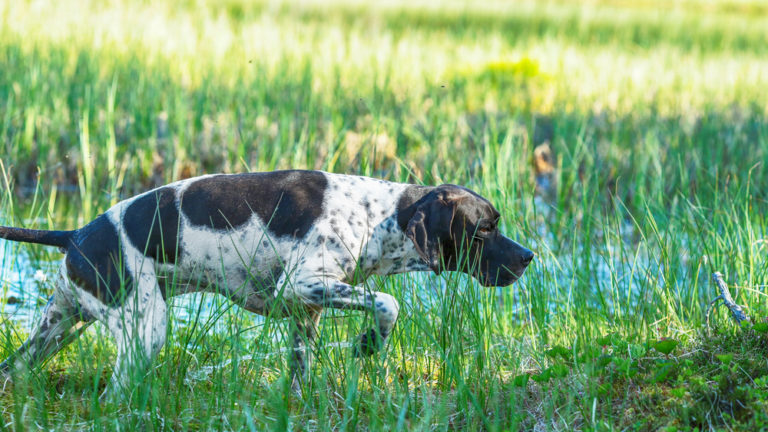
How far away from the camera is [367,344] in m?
3.09

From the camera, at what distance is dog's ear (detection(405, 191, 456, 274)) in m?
3.32

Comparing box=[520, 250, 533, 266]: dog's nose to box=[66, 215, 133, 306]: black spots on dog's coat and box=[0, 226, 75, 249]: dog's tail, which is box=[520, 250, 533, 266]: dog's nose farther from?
box=[0, 226, 75, 249]: dog's tail

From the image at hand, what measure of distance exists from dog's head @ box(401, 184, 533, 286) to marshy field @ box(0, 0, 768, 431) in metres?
0.15

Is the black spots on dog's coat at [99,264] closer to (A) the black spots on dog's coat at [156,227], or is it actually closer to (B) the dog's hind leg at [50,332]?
(A) the black spots on dog's coat at [156,227]

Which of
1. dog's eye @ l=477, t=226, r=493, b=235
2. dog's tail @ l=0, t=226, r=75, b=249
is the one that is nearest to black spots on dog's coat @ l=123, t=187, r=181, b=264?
dog's tail @ l=0, t=226, r=75, b=249

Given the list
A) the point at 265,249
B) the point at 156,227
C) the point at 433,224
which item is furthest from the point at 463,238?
the point at 156,227

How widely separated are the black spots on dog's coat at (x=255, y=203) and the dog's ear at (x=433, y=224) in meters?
0.38

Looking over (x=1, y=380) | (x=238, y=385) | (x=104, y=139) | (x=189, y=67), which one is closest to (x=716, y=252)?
(x=238, y=385)

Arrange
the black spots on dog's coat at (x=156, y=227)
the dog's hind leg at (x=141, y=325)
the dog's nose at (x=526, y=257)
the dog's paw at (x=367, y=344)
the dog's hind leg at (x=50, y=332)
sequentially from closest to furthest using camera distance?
1. the dog's hind leg at (x=141, y=325)
2. the dog's paw at (x=367, y=344)
3. the black spots on dog's coat at (x=156, y=227)
4. the dog's hind leg at (x=50, y=332)
5. the dog's nose at (x=526, y=257)

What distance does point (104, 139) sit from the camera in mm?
6500

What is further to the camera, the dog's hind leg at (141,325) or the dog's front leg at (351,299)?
the dog's front leg at (351,299)

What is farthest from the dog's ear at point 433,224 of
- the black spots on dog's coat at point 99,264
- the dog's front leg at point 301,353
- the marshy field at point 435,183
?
the black spots on dog's coat at point 99,264

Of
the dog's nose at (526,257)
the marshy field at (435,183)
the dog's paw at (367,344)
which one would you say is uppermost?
the dog's nose at (526,257)

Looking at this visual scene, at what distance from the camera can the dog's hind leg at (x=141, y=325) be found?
2963 mm
